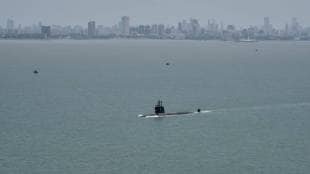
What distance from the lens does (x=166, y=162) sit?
5475 centimetres

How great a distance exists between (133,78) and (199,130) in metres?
53.7

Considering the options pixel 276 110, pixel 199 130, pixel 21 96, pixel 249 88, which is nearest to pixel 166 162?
pixel 199 130

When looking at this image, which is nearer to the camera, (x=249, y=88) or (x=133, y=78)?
(x=249, y=88)

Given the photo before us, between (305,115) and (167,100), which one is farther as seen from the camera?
(167,100)

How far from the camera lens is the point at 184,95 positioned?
306 ft

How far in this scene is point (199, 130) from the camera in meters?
66.6

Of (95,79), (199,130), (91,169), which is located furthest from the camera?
(95,79)

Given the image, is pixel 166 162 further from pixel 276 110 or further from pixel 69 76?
pixel 69 76

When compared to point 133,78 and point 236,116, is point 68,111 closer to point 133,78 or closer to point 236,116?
point 236,116

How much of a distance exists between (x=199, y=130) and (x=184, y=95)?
88.1 ft

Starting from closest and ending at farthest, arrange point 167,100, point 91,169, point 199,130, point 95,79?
1. point 91,169
2. point 199,130
3. point 167,100
4. point 95,79

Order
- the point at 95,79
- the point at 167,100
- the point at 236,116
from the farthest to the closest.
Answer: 1. the point at 95,79
2. the point at 167,100
3. the point at 236,116

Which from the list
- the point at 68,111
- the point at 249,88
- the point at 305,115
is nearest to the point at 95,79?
the point at 249,88

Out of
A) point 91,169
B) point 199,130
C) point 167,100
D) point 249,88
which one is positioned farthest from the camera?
point 249,88
